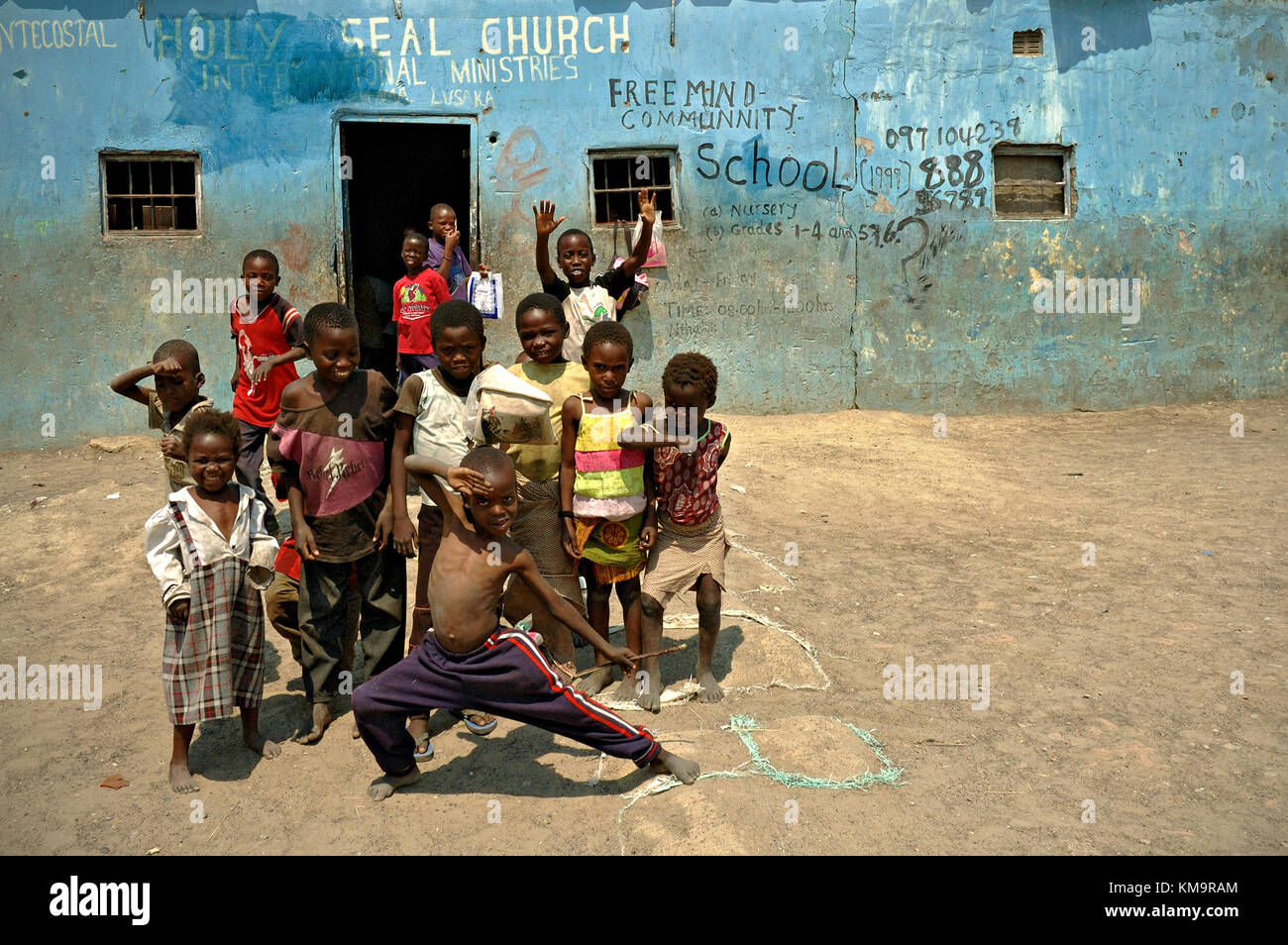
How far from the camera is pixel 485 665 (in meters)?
3.38

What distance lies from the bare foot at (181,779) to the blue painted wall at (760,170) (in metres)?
5.27

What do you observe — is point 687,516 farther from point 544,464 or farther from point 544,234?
point 544,234

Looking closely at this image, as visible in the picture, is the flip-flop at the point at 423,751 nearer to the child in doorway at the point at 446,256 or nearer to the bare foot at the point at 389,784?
the bare foot at the point at 389,784

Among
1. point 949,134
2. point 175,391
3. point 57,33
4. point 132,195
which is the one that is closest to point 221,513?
point 175,391

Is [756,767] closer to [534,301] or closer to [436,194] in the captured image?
[534,301]

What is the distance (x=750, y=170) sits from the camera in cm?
863

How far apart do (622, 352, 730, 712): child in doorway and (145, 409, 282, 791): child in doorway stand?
1.41 m

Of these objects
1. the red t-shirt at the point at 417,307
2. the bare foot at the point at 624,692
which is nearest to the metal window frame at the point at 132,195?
the red t-shirt at the point at 417,307

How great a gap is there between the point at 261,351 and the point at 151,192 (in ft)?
12.4

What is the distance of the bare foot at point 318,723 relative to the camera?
13.1 feet

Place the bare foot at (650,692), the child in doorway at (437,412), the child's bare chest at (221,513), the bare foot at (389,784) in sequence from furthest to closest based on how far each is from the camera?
1. the bare foot at (650,692)
2. the child in doorway at (437,412)
3. the child's bare chest at (221,513)
4. the bare foot at (389,784)

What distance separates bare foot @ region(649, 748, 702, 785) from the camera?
11.4 ft
